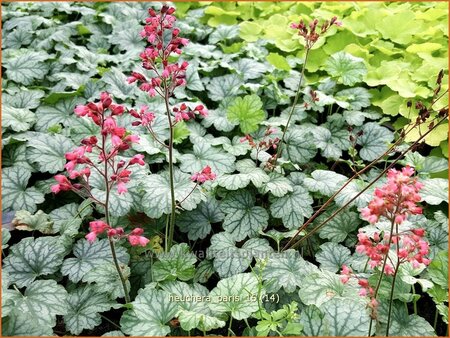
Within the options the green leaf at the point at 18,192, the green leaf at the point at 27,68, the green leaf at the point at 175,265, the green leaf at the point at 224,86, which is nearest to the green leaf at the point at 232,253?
the green leaf at the point at 175,265

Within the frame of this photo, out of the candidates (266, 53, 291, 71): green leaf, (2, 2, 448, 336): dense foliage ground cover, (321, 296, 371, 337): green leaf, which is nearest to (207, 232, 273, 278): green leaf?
(2, 2, 448, 336): dense foliage ground cover

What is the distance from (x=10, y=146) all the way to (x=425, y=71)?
3.19 meters

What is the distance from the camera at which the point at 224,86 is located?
3.93m

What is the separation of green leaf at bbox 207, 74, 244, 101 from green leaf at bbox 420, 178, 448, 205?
61.6 inches

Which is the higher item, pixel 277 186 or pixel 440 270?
pixel 277 186

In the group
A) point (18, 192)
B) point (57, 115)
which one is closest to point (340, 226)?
point (18, 192)

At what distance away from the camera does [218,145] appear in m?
3.36

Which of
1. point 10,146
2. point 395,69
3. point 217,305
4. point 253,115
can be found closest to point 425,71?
point 395,69

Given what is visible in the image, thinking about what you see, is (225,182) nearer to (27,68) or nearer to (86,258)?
(86,258)

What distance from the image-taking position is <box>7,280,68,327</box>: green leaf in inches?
85.9

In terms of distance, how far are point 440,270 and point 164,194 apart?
1529 millimetres

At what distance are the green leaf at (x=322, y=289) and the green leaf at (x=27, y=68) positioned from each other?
283 centimetres

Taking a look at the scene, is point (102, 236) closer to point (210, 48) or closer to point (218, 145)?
point (218, 145)

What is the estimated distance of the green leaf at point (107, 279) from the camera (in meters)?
2.42
